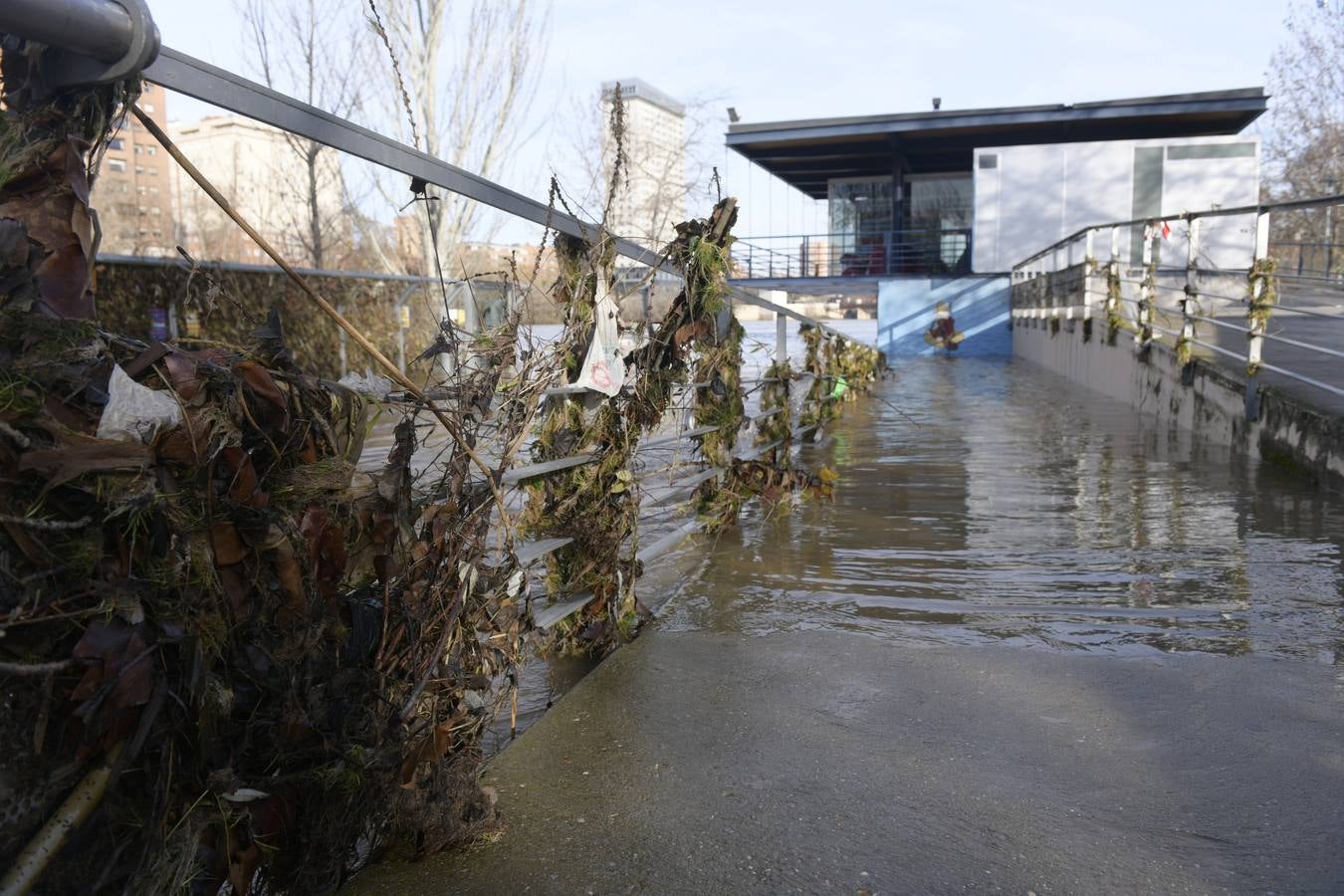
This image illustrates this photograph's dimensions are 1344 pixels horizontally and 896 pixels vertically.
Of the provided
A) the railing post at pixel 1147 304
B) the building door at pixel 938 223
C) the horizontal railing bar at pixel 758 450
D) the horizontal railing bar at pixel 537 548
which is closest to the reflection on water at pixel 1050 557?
the horizontal railing bar at pixel 758 450

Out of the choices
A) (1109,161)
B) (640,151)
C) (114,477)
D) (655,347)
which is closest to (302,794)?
(114,477)

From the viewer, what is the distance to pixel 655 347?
156 inches

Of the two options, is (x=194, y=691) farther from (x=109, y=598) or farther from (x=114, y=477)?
(x=114, y=477)

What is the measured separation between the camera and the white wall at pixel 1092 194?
994 inches

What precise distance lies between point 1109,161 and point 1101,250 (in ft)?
10.9

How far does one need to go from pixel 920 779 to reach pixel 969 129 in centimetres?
2898

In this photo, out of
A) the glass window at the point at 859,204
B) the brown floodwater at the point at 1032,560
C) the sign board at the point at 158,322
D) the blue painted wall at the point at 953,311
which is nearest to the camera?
the brown floodwater at the point at 1032,560

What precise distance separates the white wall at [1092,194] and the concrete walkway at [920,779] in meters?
23.6

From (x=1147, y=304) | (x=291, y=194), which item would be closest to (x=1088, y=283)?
(x=1147, y=304)

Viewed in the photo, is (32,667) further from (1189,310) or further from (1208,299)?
(1208,299)

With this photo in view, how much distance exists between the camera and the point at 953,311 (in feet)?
95.8

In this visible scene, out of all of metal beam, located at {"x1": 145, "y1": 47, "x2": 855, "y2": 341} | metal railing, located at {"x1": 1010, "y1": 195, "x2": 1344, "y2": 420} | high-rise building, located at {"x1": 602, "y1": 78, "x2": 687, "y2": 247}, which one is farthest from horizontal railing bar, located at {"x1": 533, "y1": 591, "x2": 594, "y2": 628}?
high-rise building, located at {"x1": 602, "y1": 78, "x2": 687, "y2": 247}

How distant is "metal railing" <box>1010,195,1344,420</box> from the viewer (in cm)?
763

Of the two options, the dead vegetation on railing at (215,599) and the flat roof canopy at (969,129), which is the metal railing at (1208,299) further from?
the dead vegetation on railing at (215,599)
